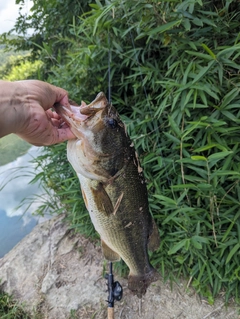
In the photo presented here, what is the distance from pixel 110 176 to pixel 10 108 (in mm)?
618

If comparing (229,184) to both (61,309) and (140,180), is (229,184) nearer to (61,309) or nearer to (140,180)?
(140,180)

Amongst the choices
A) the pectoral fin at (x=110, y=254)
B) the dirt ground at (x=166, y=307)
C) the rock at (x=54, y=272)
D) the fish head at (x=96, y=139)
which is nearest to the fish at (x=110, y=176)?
the fish head at (x=96, y=139)

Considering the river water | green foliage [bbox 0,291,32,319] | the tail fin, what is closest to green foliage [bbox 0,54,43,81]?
the river water

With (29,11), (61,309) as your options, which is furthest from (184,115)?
(29,11)

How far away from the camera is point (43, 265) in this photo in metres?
3.10

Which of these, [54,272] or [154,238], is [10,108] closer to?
[154,238]

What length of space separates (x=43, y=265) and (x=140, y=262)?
177 cm

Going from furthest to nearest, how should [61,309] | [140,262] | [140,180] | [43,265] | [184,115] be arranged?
[43,265]
[61,309]
[184,115]
[140,262]
[140,180]

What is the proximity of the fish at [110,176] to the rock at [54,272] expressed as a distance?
52.8 inches

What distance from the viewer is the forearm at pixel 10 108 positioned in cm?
127

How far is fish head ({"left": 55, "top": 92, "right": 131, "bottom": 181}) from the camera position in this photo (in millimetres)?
1395

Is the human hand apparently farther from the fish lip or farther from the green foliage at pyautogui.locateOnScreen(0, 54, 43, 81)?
the green foliage at pyautogui.locateOnScreen(0, 54, 43, 81)

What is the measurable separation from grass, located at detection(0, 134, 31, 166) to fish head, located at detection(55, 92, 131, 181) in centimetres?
460

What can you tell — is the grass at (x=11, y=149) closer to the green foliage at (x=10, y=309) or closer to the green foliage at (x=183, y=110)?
Answer: the green foliage at (x=10, y=309)
